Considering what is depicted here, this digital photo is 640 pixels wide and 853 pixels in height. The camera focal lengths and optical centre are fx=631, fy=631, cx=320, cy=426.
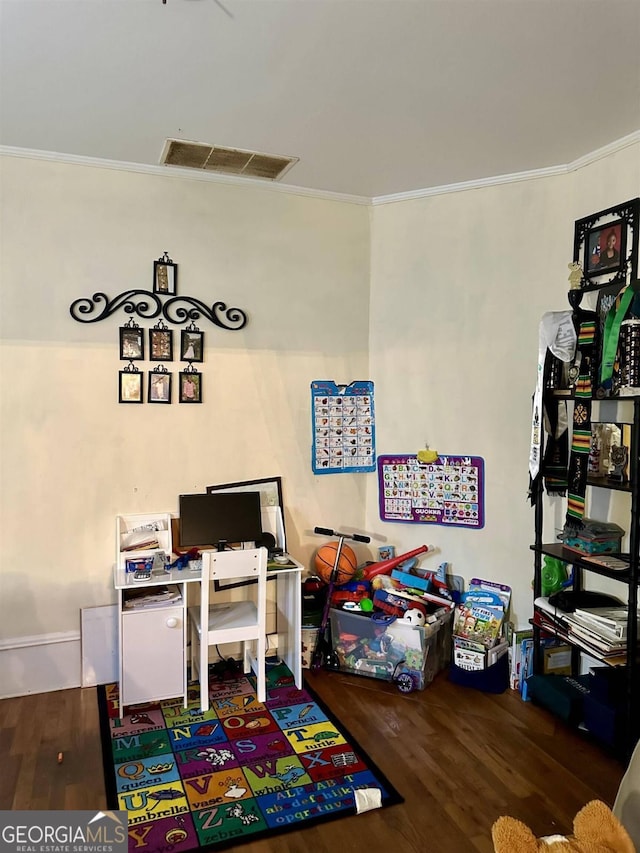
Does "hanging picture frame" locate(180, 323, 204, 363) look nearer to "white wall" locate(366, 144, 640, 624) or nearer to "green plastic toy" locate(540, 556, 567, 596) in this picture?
"white wall" locate(366, 144, 640, 624)

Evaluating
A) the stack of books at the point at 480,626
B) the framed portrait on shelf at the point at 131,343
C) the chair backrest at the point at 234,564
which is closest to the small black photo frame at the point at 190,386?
the framed portrait on shelf at the point at 131,343

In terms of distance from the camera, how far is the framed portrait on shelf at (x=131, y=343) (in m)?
3.32

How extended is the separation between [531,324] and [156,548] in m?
2.29

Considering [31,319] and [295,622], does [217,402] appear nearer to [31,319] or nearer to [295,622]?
[31,319]

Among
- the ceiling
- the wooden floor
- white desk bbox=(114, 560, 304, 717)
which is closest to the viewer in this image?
the ceiling

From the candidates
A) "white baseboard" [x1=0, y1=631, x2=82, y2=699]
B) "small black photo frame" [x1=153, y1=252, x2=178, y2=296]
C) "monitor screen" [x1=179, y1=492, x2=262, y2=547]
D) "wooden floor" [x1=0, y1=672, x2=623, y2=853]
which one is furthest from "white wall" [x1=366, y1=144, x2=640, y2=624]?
"white baseboard" [x1=0, y1=631, x2=82, y2=699]

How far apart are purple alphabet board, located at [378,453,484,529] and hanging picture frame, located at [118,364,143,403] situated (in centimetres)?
148

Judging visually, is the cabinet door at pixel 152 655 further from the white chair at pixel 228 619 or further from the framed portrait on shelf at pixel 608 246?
the framed portrait on shelf at pixel 608 246

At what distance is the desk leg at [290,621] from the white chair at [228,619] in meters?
0.20

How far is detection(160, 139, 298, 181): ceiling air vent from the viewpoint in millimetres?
3064

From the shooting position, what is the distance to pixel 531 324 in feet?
10.9

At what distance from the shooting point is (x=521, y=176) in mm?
3289

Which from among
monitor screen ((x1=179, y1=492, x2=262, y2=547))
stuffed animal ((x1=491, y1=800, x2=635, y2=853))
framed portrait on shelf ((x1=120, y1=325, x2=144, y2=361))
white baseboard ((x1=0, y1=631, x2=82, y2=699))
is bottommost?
white baseboard ((x1=0, y1=631, x2=82, y2=699))

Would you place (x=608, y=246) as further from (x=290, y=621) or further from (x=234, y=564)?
(x=290, y=621)
